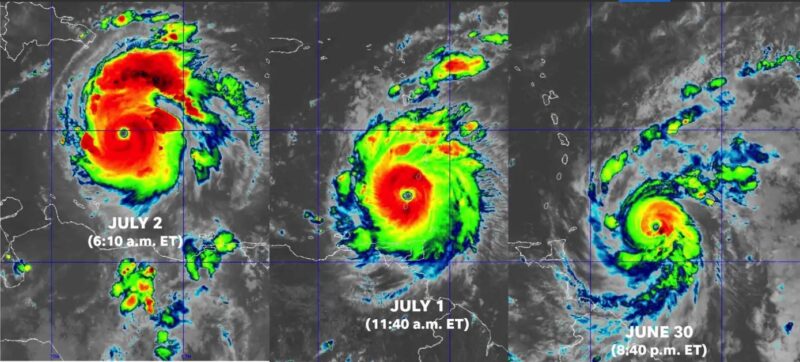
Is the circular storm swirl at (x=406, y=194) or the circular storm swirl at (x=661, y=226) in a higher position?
the circular storm swirl at (x=406, y=194)

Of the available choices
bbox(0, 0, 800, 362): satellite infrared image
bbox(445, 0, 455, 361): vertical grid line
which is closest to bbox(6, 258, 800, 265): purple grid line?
bbox(0, 0, 800, 362): satellite infrared image

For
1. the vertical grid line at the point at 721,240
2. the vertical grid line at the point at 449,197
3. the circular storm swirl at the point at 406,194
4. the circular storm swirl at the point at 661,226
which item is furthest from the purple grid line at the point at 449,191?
the vertical grid line at the point at 721,240

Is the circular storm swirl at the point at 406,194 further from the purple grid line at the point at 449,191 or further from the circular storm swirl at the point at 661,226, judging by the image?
the circular storm swirl at the point at 661,226

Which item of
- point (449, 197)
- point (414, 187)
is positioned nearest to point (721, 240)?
point (449, 197)

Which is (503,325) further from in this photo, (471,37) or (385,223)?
(471,37)

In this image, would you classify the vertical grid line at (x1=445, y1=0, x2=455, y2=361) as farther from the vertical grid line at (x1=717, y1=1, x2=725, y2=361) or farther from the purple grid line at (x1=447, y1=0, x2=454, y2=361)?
the vertical grid line at (x1=717, y1=1, x2=725, y2=361)

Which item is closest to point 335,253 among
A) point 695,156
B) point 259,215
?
point 259,215

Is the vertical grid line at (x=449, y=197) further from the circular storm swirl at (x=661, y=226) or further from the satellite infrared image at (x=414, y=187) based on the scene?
the circular storm swirl at (x=661, y=226)

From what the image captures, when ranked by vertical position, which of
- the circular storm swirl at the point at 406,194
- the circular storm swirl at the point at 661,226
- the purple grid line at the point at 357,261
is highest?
the circular storm swirl at the point at 406,194

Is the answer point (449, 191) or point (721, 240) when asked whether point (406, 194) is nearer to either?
point (449, 191)
